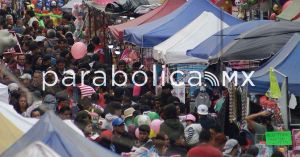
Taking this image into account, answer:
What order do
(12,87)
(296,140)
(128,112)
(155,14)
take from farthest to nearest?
(155,14) < (12,87) < (128,112) < (296,140)

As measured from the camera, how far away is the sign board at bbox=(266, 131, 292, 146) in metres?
10.7

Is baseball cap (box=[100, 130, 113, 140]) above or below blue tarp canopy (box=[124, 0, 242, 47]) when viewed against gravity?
below

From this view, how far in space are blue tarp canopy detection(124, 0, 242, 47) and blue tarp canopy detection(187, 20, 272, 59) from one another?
1.63m

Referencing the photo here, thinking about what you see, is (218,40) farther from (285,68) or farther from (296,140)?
(296,140)

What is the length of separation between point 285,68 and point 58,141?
5136 millimetres

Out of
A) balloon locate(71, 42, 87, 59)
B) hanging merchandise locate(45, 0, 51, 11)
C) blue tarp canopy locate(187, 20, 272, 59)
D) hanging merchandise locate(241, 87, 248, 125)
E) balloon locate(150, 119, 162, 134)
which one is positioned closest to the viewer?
balloon locate(150, 119, 162, 134)

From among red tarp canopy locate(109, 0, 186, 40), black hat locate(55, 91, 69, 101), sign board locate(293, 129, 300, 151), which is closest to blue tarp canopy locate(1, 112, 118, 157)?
sign board locate(293, 129, 300, 151)

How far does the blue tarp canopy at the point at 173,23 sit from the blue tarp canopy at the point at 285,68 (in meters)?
4.56

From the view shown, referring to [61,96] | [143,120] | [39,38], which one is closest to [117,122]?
[143,120]

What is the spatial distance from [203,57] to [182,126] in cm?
336

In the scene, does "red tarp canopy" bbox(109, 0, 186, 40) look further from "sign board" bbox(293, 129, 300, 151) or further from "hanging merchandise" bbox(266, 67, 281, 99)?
→ "sign board" bbox(293, 129, 300, 151)

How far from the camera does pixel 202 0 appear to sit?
708 inches

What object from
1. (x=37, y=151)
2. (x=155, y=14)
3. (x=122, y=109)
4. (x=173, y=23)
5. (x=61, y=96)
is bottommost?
(x=37, y=151)

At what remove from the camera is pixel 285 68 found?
38.9ft
